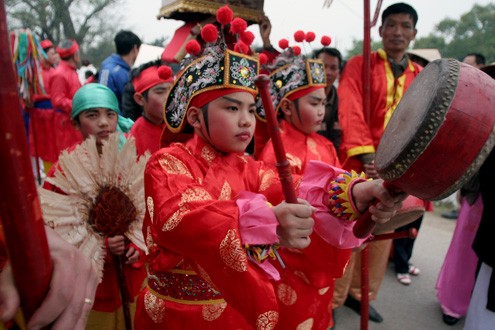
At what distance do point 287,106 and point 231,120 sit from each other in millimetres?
1238

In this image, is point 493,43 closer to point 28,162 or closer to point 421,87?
point 421,87

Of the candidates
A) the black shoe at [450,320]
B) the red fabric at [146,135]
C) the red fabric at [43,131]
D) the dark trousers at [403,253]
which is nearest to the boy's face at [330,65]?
the dark trousers at [403,253]

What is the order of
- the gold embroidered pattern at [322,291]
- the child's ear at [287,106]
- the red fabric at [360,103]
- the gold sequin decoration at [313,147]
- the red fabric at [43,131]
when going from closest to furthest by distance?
the gold embroidered pattern at [322,291]
the gold sequin decoration at [313,147]
the child's ear at [287,106]
the red fabric at [360,103]
the red fabric at [43,131]

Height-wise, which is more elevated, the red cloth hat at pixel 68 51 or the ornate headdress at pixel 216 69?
the ornate headdress at pixel 216 69

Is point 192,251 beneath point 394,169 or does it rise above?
beneath

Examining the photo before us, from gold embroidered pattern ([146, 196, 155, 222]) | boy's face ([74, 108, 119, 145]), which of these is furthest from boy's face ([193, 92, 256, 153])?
boy's face ([74, 108, 119, 145])

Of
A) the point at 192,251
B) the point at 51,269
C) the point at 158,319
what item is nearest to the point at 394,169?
the point at 192,251

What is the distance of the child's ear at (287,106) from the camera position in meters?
Answer: 2.72

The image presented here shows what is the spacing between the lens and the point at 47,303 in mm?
Answer: 560

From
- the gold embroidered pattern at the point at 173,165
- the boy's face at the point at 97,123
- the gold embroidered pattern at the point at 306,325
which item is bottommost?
the gold embroidered pattern at the point at 306,325

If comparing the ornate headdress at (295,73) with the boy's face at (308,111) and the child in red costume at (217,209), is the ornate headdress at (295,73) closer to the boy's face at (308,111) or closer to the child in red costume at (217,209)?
the boy's face at (308,111)

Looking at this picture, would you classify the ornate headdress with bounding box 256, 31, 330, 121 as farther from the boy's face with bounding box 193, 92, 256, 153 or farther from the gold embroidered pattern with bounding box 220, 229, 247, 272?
the gold embroidered pattern with bounding box 220, 229, 247, 272

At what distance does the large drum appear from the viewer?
1005 mm

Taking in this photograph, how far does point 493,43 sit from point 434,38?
5009 mm
